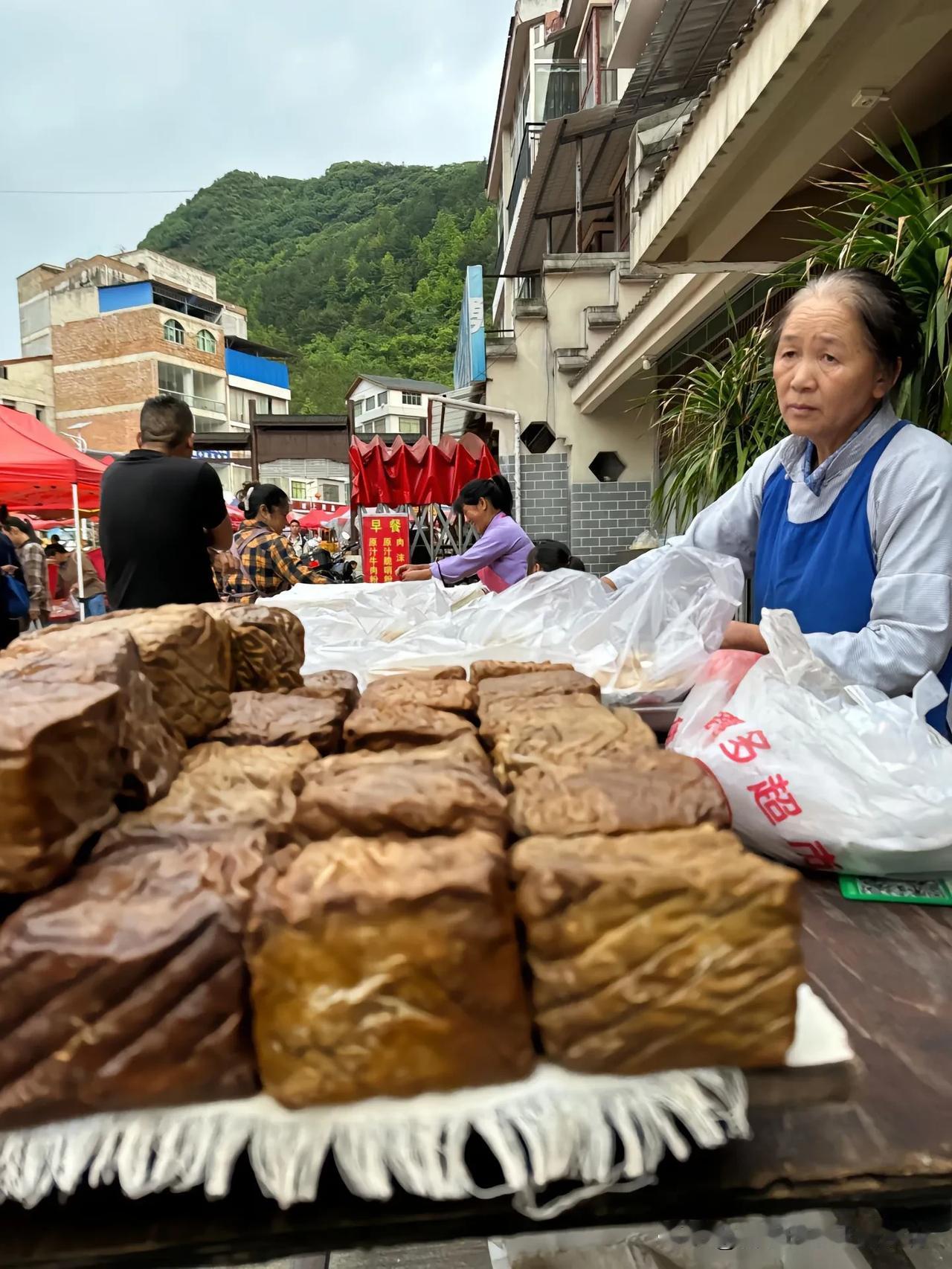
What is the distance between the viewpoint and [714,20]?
6.67m

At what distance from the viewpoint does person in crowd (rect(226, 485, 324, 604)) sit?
4.64 m

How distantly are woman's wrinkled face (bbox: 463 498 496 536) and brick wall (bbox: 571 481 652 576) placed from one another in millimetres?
5477

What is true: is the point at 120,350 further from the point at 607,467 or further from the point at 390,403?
the point at 607,467

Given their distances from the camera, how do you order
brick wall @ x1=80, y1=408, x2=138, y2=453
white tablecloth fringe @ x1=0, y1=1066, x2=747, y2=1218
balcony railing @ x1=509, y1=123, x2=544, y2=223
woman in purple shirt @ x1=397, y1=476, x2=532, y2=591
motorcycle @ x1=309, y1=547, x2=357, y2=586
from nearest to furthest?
white tablecloth fringe @ x1=0, y1=1066, x2=747, y2=1218, woman in purple shirt @ x1=397, y1=476, x2=532, y2=591, balcony railing @ x1=509, y1=123, x2=544, y2=223, motorcycle @ x1=309, y1=547, x2=357, y2=586, brick wall @ x1=80, y1=408, x2=138, y2=453

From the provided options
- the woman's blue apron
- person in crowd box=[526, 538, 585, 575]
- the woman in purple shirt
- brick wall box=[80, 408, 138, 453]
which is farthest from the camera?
brick wall box=[80, 408, 138, 453]

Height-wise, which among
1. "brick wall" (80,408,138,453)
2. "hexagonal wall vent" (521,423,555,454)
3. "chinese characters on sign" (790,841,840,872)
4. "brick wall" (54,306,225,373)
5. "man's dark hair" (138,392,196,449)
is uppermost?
"brick wall" (54,306,225,373)

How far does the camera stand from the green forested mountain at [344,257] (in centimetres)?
5147

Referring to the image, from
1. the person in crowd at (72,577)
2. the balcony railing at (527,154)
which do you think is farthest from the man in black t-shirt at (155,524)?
the balcony railing at (527,154)

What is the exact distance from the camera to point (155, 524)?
9.22 feet

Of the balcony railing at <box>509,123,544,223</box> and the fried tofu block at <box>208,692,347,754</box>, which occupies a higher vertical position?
the balcony railing at <box>509,123,544,223</box>

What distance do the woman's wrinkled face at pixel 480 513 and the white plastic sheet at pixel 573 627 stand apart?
3.66 feet

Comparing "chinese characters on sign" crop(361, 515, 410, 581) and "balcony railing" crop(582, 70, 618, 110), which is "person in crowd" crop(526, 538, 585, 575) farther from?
"balcony railing" crop(582, 70, 618, 110)

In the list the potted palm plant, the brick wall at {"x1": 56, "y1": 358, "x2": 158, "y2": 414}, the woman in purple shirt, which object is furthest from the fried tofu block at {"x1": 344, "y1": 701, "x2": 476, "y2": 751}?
the brick wall at {"x1": 56, "y1": 358, "x2": 158, "y2": 414}

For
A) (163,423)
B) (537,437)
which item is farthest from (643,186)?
(163,423)
